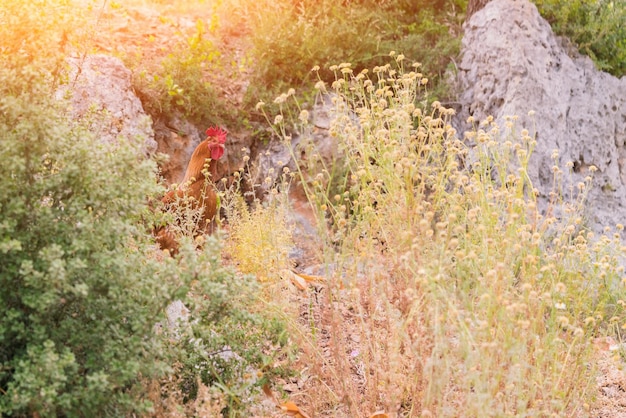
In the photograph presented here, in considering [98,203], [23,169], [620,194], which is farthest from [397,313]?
[620,194]

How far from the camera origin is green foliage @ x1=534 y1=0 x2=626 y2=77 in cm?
671

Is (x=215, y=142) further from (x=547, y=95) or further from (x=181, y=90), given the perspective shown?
(x=547, y=95)

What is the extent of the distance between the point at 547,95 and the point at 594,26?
107 centimetres

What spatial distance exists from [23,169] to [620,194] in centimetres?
513

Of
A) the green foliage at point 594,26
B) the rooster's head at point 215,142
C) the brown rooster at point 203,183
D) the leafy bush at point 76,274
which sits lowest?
the brown rooster at point 203,183

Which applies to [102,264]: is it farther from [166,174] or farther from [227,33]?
[227,33]

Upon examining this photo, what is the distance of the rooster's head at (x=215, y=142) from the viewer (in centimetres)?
519

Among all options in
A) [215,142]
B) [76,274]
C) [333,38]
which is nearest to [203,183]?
[215,142]

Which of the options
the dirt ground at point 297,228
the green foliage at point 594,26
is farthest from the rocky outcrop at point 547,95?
the dirt ground at point 297,228

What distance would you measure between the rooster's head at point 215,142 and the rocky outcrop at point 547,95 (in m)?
2.24

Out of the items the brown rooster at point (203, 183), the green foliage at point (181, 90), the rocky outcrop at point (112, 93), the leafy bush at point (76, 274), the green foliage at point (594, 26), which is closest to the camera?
the leafy bush at point (76, 274)

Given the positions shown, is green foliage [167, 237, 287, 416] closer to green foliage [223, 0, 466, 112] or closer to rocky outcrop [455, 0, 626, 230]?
rocky outcrop [455, 0, 626, 230]

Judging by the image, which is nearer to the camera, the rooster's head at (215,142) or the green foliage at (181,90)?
the rooster's head at (215,142)

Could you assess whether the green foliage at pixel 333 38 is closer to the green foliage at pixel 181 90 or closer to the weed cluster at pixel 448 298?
the green foliage at pixel 181 90
